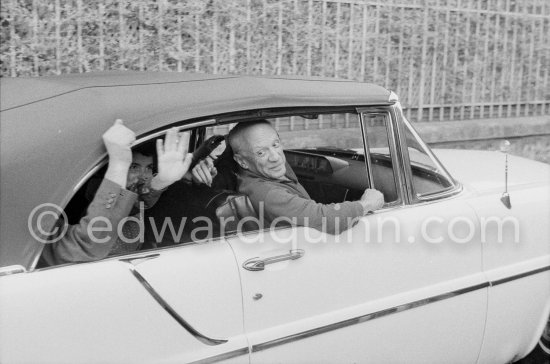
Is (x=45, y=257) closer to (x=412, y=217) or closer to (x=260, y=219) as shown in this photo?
(x=260, y=219)

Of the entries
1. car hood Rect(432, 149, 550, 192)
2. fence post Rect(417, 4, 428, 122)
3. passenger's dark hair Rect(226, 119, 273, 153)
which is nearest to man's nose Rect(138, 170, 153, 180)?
passenger's dark hair Rect(226, 119, 273, 153)

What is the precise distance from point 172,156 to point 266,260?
498 mm

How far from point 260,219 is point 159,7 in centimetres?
342

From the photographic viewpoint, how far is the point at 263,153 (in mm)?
2756

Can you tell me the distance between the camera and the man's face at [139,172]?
98.3 inches

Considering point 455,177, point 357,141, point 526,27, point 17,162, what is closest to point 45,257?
point 17,162

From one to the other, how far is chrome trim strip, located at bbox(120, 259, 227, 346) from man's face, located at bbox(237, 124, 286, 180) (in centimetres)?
77

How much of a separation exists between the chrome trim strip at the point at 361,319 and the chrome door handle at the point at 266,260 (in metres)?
0.27

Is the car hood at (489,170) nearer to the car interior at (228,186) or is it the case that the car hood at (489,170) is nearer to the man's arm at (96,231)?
the car interior at (228,186)

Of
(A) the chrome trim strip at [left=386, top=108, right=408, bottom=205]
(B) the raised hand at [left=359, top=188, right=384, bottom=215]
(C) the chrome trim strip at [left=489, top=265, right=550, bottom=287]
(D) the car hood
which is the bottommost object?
(C) the chrome trim strip at [left=489, top=265, right=550, bottom=287]

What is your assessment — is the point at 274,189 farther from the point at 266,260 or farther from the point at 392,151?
the point at 392,151

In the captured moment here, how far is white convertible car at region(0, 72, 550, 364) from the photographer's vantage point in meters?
2.04

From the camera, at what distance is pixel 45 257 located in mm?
2105

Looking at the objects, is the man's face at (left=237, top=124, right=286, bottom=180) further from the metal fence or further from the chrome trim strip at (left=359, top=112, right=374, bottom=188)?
the metal fence
